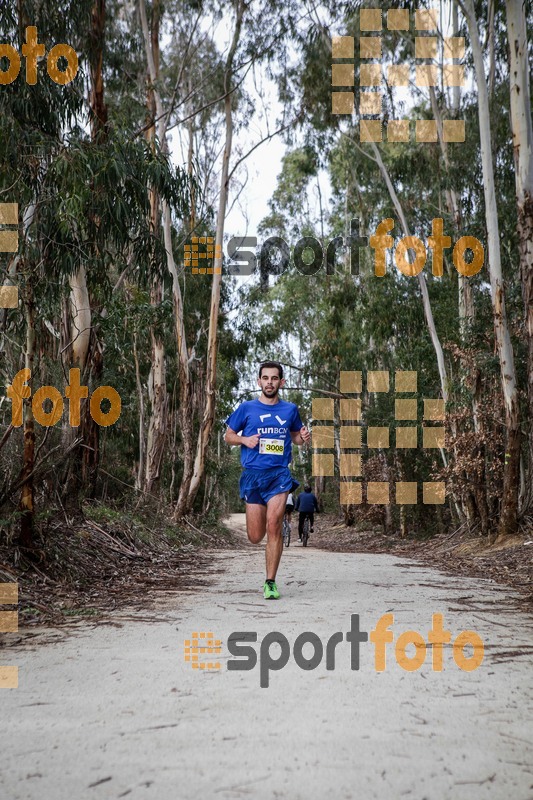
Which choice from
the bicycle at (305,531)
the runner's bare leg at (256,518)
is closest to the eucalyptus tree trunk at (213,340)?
the bicycle at (305,531)

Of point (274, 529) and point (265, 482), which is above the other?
point (265, 482)

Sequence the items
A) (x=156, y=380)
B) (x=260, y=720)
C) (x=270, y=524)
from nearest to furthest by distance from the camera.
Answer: (x=260, y=720)
(x=270, y=524)
(x=156, y=380)

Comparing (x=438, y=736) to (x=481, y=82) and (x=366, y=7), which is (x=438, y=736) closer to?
(x=481, y=82)

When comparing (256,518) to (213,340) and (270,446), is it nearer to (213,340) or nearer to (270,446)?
(270,446)

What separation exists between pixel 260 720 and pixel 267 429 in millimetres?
3498

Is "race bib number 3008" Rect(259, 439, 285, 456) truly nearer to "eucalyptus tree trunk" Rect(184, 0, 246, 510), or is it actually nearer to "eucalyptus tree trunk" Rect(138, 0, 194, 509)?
"eucalyptus tree trunk" Rect(138, 0, 194, 509)

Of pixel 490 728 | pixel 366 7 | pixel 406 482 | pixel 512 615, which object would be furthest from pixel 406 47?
pixel 490 728

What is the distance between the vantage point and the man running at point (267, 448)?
20.1 feet

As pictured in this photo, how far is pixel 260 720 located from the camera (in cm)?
284

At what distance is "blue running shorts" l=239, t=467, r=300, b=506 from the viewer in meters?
6.20

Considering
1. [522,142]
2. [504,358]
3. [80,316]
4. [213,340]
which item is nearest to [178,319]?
[213,340]

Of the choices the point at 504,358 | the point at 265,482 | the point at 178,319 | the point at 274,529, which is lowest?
the point at 274,529

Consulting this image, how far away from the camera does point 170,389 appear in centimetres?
2603

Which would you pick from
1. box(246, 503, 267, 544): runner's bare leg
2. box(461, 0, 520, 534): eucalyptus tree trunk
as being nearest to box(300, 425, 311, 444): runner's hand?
box(246, 503, 267, 544): runner's bare leg
